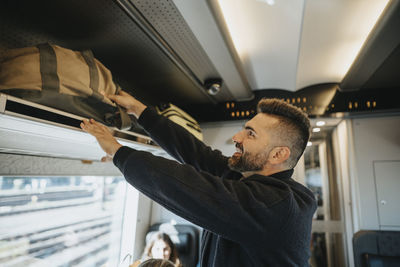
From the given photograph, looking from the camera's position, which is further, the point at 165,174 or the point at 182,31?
the point at 182,31

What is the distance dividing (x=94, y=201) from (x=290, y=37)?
242 cm

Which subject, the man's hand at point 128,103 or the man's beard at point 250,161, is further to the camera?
the man's hand at point 128,103

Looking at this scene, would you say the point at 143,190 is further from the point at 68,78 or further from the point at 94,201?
the point at 94,201

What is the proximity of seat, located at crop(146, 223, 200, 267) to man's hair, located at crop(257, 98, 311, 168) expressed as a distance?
2.00 meters

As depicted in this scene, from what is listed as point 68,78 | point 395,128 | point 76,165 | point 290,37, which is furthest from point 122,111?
point 395,128

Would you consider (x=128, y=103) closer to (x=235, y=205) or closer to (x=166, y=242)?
(x=235, y=205)

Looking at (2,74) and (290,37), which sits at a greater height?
(290,37)

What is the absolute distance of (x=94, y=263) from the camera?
2.48 m

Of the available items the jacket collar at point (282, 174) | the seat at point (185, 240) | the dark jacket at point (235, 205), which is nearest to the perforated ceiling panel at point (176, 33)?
the dark jacket at point (235, 205)

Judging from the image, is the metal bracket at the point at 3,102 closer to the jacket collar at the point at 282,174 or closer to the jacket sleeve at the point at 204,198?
the jacket sleeve at the point at 204,198

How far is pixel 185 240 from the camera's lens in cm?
282

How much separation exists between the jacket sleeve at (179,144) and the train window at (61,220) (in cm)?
109

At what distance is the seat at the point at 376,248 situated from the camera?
7.39 feet

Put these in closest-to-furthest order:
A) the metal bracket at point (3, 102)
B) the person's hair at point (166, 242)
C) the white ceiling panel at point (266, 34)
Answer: the metal bracket at point (3, 102) < the white ceiling panel at point (266, 34) < the person's hair at point (166, 242)
